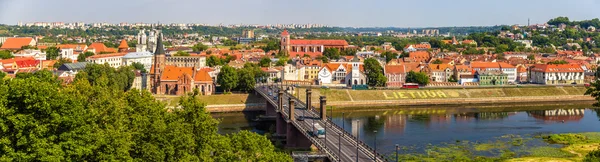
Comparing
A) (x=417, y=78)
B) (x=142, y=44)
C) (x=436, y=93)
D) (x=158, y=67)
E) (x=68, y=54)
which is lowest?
(x=436, y=93)

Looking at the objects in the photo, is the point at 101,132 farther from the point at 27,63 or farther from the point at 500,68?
the point at 500,68

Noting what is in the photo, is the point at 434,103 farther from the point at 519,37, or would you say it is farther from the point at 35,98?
the point at 519,37

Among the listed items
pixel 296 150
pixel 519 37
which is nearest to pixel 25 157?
pixel 296 150

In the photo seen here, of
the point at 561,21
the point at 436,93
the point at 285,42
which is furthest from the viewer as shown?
the point at 561,21

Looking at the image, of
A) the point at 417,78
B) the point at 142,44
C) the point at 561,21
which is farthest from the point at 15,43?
the point at 561,21

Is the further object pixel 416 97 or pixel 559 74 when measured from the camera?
pixel 559 74

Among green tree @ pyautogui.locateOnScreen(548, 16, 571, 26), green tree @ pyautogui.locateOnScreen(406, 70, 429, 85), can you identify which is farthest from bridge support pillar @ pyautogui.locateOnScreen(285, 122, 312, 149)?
green tree @ pyautogui.locateOnScreen(548, 16, 571, 26)

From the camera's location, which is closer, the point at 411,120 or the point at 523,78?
the point at 411,120
